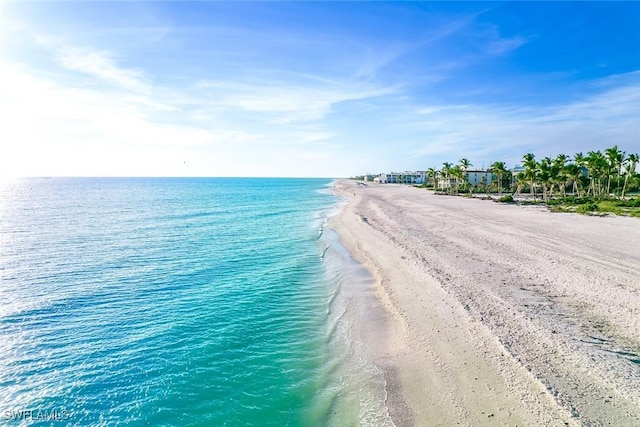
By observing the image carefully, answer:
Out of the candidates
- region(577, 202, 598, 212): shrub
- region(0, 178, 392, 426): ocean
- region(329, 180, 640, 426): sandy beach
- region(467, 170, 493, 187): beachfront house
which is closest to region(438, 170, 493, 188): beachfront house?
region(467, 170, 493, 187): beachfront house

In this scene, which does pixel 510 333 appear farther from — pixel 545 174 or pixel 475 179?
pixel 475 179

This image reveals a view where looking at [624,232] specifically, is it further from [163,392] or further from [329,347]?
[163,392]

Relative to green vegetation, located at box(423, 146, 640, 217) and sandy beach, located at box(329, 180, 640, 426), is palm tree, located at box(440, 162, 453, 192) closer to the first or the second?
green vegetation, located at box(423, 146, 640, 217)

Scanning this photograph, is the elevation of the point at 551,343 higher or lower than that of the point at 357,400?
higher

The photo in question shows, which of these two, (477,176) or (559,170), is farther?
(477,176)

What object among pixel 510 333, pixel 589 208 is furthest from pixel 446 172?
A: pixel 510 333

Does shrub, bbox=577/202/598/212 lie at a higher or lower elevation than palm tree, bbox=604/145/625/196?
lower

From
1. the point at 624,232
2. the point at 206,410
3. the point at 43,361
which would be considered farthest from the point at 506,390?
the point at 624,232
